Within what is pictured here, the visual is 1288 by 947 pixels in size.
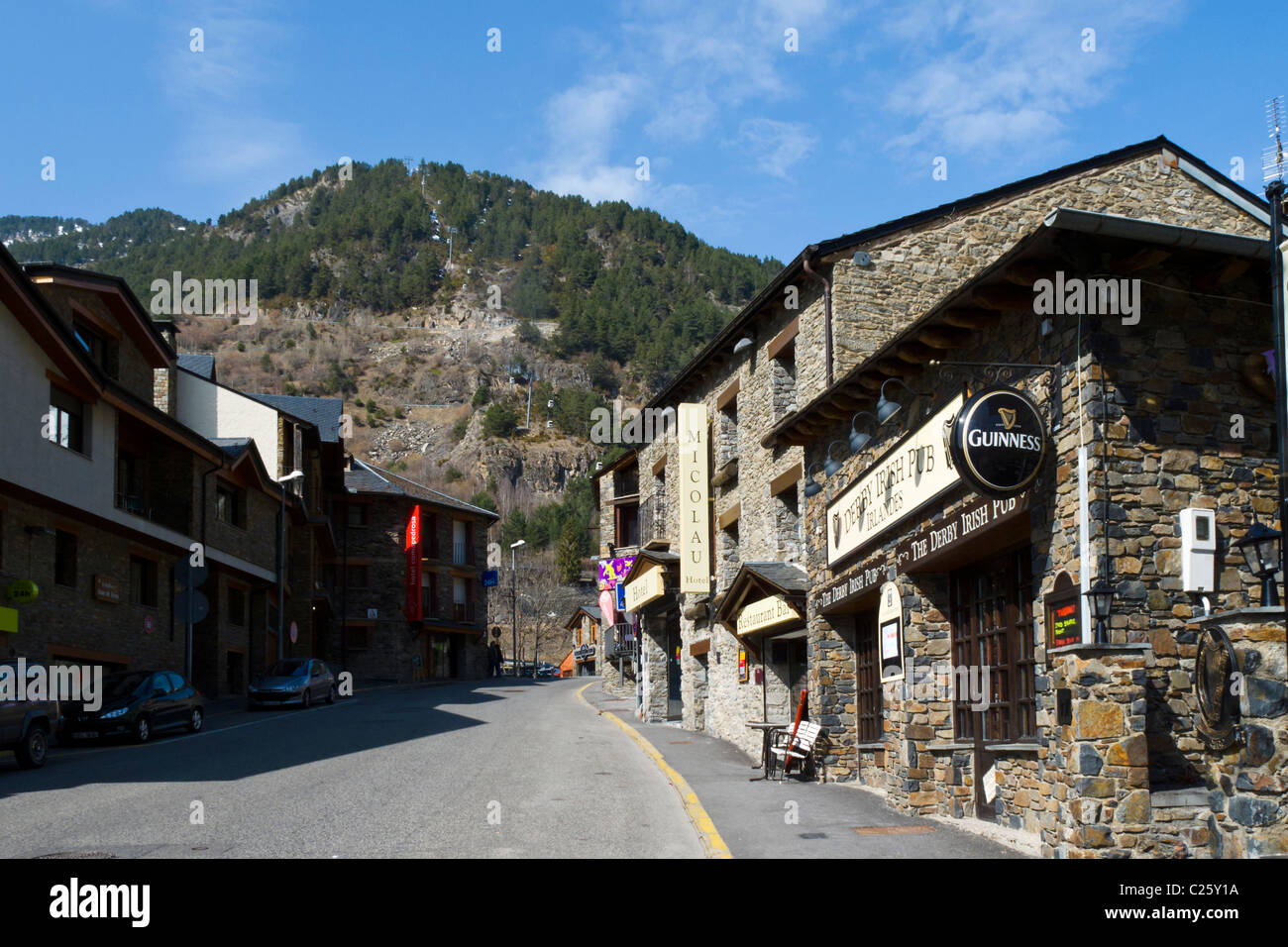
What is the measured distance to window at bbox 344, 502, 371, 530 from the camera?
182 feet

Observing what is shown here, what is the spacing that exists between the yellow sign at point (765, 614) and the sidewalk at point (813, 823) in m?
2.29

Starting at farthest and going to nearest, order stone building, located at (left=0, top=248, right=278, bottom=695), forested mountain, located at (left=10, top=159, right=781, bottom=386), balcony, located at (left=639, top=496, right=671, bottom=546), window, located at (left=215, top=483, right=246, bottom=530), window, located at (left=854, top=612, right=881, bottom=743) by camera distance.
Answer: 1. forested mountain, located at (left=10, top=159, right=781, bottom=386)
2. window, located at (left=215, top=483, right=246, bottom=530)
3. balcony, located at (left=639, top=496, right=671, bottom=546)
4. stone building, located at (left=0, top=248, right=278, bottom=695)
5. window, located at (left=854, top=612, right=881, bottom=743)

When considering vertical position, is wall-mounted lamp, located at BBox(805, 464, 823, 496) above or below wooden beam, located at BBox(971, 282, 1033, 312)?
below

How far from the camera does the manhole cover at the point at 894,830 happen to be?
36.2 feet

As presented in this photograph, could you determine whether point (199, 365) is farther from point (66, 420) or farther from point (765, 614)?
point (765, 614)

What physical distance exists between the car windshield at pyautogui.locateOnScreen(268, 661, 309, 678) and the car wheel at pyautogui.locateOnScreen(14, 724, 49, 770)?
13350 millimetres

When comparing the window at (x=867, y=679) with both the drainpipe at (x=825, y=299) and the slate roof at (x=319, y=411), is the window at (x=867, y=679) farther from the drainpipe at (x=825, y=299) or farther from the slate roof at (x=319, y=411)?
the slate roof at (x=319, y=411)

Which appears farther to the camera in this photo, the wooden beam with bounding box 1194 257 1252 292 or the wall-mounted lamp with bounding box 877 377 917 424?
the wall-mounted lamp with bounding box 877 377 917 424

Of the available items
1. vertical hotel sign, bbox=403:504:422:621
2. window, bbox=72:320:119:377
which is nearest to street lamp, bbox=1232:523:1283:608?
window, bbox=72:320:119:377

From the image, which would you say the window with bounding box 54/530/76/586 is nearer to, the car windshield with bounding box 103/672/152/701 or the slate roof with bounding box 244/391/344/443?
the car windshield with bounding box 103/672/152/701

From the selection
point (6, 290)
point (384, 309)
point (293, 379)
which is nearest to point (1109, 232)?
point (6, 290)

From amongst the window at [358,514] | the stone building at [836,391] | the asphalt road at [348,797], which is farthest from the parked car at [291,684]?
the window at [358,514]

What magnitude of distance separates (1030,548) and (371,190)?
19550 cm

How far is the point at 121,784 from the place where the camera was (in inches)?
548
